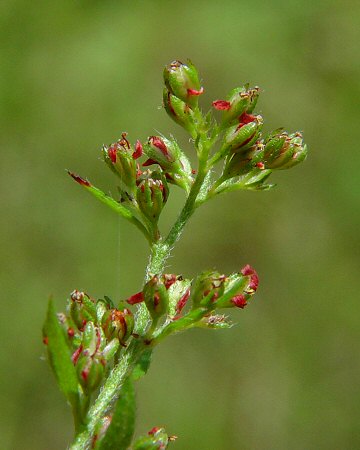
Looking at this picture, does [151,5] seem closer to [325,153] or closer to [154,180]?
[325,153]

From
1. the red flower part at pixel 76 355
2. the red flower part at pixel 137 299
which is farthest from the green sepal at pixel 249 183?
the red flower part at pixel 76 355

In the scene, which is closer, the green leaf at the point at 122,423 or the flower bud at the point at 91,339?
the green leaf at the point at 122,423

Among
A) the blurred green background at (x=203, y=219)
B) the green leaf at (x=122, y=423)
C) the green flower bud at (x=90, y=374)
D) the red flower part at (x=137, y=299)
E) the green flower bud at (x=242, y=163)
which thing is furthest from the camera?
the blurred green background at (x=203, y=219)

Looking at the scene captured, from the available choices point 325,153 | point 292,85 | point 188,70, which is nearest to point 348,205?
point 325,153

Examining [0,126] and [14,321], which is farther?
[0,126]

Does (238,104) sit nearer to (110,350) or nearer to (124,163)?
(124,163)

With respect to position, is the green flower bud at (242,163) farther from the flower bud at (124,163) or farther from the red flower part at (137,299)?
the red flower part at (137,299)

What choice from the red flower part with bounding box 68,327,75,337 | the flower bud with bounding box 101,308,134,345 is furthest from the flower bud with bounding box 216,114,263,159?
the red flower part with bounding box 68,327,75,337

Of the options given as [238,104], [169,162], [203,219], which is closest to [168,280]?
[169,162]
